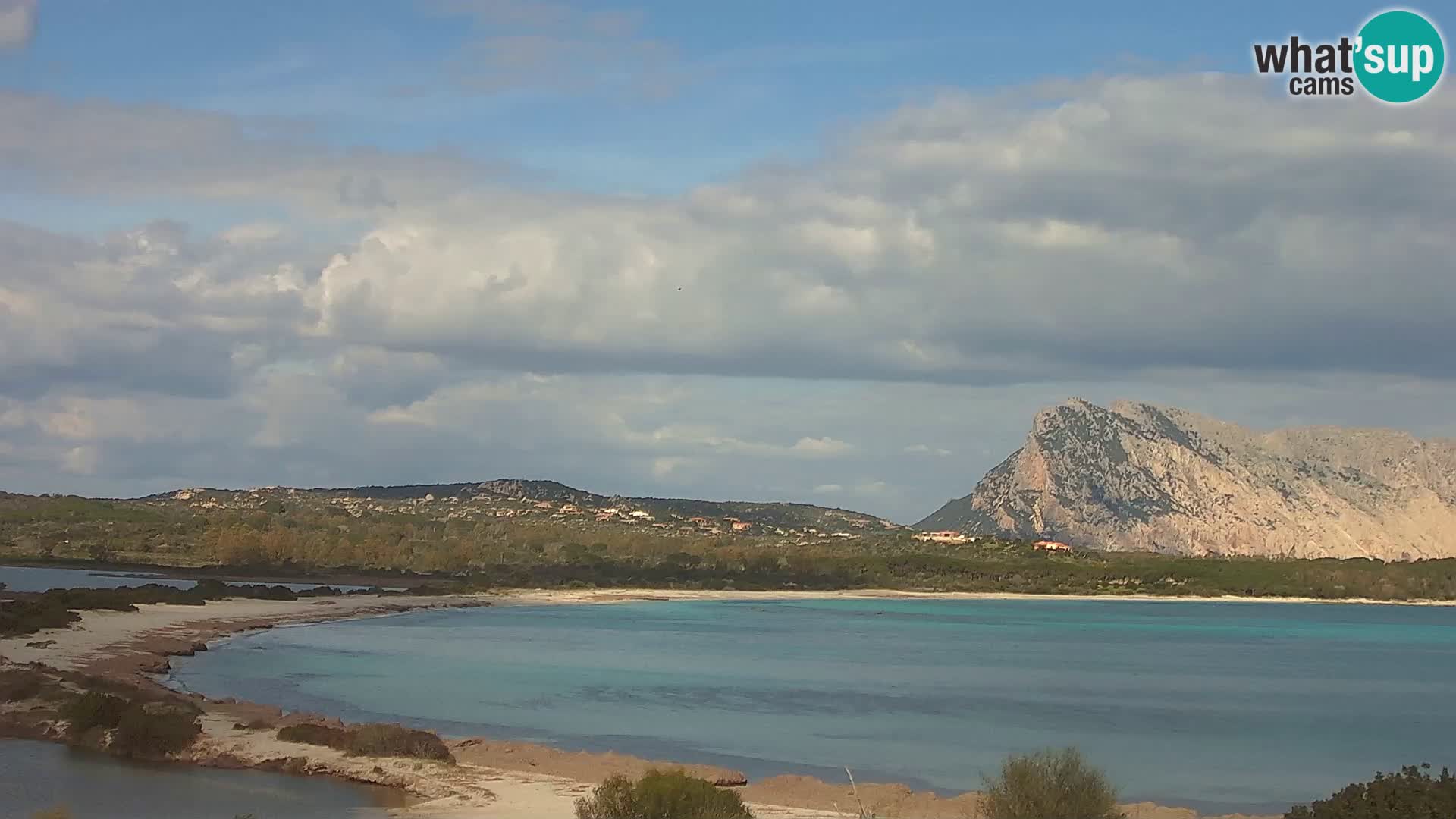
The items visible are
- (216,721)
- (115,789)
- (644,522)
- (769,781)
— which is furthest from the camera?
(644,522)

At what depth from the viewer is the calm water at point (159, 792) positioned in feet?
59.3

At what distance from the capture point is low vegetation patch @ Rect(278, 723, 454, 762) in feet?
73.3

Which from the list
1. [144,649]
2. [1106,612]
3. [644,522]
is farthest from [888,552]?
[144,649]

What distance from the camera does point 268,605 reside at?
70375 mm

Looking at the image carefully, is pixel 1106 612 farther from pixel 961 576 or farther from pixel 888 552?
pixel 888 552

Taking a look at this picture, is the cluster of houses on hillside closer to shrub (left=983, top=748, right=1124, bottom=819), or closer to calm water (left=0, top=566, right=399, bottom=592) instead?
calm water (left=0, top=566, right=399, bottom=592)

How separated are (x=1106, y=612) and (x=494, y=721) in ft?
289

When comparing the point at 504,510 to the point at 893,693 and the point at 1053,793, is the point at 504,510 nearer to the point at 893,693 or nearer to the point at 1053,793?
the point at 893,693

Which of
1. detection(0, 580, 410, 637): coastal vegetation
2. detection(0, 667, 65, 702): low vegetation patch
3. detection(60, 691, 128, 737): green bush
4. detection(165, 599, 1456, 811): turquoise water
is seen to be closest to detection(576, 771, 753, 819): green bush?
detection(165, 599, 1456, 811): turquoise water

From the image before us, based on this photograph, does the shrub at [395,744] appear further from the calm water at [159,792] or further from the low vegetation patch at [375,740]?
the calm water at [159,792]

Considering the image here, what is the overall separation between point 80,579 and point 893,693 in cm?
5847

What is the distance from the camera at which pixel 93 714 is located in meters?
23.3

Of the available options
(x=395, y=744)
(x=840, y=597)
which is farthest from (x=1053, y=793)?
(x=840, y=597)

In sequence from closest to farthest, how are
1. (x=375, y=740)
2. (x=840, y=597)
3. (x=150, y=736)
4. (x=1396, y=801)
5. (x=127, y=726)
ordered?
(x=1396, y=801)
(x=150, y=736)
(x=127, y=726)
(x=375, y=740)
(x=840, y=597)
